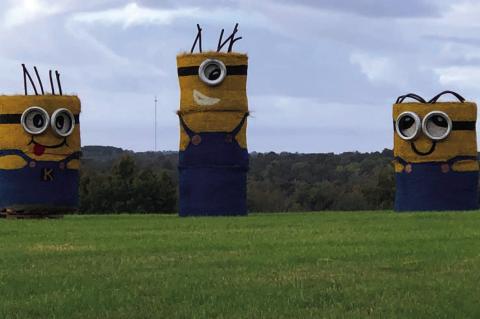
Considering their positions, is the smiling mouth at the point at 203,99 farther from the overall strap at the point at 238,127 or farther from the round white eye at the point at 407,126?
the round white eye at the point at 407,126

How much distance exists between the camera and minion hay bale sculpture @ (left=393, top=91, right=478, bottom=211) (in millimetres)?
25219

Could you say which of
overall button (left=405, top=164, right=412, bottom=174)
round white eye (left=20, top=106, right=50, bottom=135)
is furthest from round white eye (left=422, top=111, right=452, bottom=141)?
round white eye (left=20, top=106, right=50, bottom=135)

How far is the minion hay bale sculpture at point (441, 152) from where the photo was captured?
2522cm

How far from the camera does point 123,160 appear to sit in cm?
4803

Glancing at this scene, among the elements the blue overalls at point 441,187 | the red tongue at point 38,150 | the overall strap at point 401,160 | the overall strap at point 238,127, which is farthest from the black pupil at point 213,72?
the blue overalls at point 441,187

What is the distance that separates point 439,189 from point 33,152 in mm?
11265

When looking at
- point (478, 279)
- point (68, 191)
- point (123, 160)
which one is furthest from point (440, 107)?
point (123, 160)

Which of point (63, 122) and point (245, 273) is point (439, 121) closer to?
point (63, 122)

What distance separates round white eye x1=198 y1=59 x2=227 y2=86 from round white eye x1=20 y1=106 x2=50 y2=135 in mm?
4349

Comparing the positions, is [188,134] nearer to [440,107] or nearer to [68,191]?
[68,191]

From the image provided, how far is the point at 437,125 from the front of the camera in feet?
83.1

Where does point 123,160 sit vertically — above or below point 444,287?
above

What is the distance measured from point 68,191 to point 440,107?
10602 millimetres

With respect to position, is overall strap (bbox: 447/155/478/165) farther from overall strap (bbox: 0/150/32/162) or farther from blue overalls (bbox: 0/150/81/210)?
overall strap (bbox: 0/150/32/162)
